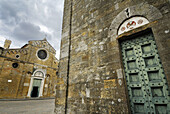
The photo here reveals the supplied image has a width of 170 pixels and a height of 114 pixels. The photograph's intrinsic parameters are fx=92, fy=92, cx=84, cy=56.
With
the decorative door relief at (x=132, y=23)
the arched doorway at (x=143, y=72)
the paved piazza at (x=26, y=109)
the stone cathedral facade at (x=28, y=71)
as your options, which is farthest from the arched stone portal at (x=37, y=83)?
the decorative door relief at (x=132, y=23)

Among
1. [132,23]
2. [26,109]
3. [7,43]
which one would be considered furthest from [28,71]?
[132,23]

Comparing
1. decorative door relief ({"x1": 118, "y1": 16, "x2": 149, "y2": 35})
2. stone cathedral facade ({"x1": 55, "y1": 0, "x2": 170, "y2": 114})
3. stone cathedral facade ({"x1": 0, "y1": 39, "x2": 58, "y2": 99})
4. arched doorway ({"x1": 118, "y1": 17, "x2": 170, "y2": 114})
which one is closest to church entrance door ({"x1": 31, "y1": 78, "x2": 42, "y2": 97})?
stone cathedral facade ({"x1": 0, "y1": 39, "x2": 58, "y2": 99})

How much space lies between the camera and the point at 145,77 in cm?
212

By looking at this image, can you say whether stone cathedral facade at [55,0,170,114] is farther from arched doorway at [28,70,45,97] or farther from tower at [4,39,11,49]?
tower at [4,39,11,49]

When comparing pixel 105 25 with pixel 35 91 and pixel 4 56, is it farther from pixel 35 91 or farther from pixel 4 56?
pixel 35 91

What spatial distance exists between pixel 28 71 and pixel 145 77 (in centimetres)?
1702

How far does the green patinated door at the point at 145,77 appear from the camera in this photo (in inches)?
73.9

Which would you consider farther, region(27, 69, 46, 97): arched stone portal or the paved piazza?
region(27, 69, 46, 97): arched stone portal

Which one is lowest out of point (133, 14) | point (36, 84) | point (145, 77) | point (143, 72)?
point (145, 77)

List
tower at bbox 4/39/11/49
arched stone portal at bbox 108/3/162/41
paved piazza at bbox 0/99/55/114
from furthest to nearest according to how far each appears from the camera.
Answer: tower at bbox 4/39/11/49 < paved piazza at bbox 0/99/55/114 < arched stone portal at bbox 108/3/162/41

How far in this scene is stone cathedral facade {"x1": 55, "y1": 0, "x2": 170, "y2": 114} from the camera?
1968mm

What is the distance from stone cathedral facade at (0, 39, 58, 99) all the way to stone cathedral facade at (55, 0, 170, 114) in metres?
13.6

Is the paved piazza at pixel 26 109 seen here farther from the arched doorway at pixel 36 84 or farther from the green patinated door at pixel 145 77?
the arched doorway at pixel 36 84

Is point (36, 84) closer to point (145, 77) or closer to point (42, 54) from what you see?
point (42, 54)
